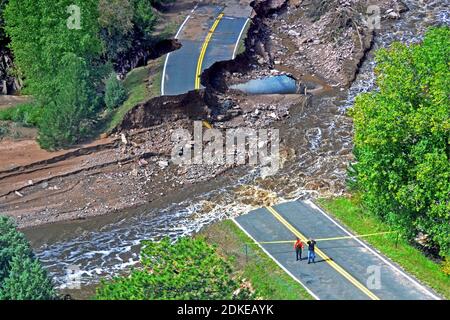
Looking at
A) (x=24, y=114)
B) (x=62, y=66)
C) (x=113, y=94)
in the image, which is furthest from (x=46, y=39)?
(x=24, y=114)

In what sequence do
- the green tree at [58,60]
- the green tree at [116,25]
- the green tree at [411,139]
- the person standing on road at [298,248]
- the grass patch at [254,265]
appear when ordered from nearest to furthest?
the green tree at [411,139] < the grass patch at [254,265] < the person standing on road at [298,248] < the green tree at [58,60] < the green tree at [116,25]

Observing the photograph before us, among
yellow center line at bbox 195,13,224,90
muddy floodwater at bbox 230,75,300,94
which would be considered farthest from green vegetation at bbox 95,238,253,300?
muddy floodwater at bbox 230,75,300,94

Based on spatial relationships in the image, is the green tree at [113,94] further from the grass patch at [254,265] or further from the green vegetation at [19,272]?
the green vegetation at [19,272]

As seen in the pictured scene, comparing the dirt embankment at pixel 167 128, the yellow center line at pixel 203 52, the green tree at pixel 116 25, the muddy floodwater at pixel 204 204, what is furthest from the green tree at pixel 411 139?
the green tree at pixel 116 25

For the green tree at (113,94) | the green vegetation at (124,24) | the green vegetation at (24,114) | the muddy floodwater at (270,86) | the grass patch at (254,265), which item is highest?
the green vegetation at (124,24)
